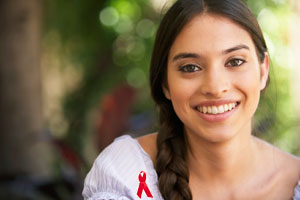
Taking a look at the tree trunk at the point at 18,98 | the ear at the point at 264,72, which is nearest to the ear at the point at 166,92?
the ear at the point at 264,72

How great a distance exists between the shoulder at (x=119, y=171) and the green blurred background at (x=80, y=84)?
1.87 ft

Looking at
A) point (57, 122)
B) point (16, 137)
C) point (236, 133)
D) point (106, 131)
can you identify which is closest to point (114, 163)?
point (236, 133)

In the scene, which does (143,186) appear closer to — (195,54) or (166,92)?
(166,92)

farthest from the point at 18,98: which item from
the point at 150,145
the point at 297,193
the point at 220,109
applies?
the point at 297,193

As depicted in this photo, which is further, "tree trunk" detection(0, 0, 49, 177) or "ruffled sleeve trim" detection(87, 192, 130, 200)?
"tree trunk" detection(0, 0, 49, 177)

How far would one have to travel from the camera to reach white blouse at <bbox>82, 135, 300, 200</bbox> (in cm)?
152

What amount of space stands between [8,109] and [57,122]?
1.08m

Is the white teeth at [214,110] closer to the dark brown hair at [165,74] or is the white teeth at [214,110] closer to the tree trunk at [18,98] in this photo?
the dark brown hair at [165,74]

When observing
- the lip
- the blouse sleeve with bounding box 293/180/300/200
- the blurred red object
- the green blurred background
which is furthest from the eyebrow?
the blurred red object

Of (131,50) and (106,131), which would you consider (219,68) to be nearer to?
(106,131)

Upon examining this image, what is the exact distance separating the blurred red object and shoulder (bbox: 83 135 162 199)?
34.1 inches

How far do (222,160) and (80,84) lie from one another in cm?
294

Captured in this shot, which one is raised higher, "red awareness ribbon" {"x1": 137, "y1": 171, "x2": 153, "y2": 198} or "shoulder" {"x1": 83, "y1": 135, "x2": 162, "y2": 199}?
"shoulder" {"x1": 83, "y1": 135, "x2": 162, "y2": 199}

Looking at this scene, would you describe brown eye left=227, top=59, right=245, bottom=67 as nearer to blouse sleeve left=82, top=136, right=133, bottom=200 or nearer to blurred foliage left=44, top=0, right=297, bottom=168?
blouse sleeve left=82, top=136, right=133, bottom=200
